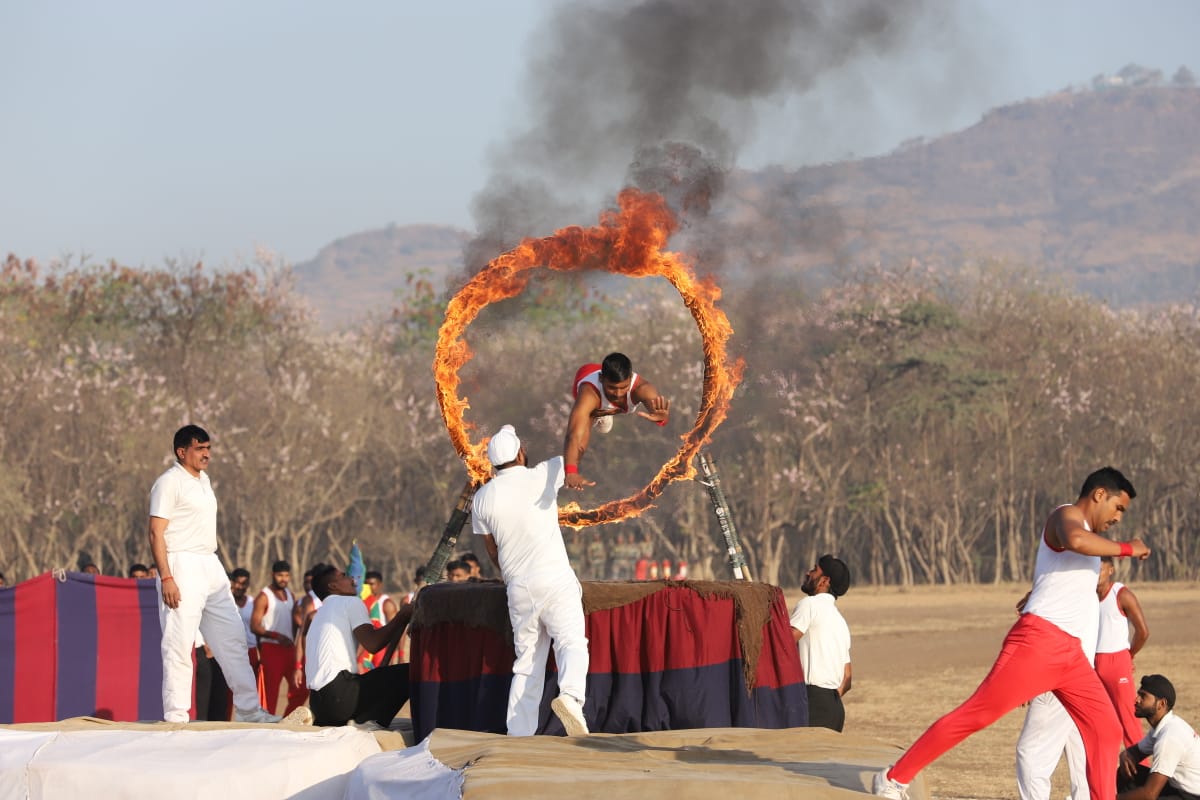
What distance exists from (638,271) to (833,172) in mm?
15996

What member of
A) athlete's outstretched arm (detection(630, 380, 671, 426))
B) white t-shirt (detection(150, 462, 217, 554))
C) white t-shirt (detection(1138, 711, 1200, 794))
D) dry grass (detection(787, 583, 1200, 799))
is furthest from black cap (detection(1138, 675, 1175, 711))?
white t-shirt (detection(150, 462, 217, 554))

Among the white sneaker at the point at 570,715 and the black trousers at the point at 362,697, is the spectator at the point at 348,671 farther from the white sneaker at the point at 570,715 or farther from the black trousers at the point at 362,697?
the white sneaker at the point at 570,715

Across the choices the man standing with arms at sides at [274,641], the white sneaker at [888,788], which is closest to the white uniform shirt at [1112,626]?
the white sneaker at [888,788]

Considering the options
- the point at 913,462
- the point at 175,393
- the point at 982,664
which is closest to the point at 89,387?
the point at 175,393

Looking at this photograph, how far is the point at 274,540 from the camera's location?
49.6 meters

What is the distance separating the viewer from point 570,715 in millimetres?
9195

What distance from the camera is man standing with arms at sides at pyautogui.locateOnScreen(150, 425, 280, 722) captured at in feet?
36.3

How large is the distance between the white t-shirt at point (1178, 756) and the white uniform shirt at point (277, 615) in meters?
7.62

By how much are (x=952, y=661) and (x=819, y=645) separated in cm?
1461

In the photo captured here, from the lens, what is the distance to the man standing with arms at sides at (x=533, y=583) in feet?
31.6

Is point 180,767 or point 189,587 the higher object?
point 189,587

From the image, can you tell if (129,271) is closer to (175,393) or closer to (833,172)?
(175,393)

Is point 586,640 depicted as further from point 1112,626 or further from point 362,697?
point 1112,626

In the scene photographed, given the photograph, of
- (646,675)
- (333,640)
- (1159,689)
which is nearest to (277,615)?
(333,640)
